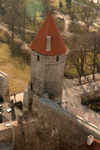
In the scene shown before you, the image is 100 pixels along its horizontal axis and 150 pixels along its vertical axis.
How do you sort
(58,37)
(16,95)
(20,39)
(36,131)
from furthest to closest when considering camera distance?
(20,39)
(16,95)
(58,37)
(36,131)

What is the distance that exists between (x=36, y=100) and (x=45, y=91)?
75.3 inches

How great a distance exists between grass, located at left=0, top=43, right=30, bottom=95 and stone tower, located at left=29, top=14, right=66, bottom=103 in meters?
16.0

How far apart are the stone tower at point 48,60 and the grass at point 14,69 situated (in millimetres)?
16018

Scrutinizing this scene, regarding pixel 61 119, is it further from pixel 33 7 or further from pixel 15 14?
pixel 33 7

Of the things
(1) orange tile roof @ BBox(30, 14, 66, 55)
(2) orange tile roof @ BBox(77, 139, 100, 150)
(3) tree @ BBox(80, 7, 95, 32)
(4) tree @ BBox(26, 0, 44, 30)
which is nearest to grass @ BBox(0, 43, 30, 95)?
(4) tree @ BBox(26, 0, 44, 30)

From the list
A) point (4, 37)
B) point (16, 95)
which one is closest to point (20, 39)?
point (4, 37)

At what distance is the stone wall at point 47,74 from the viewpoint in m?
32.4

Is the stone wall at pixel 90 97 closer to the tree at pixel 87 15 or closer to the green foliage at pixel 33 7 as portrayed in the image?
the tree at pixel 87 15

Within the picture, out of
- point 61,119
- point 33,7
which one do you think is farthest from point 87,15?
point 61,119

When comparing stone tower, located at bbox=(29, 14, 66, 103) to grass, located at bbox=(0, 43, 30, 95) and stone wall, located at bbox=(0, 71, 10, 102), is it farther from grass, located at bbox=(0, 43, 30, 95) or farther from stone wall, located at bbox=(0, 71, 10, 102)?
grass, located at bbox=(0, 43, 30, 95)

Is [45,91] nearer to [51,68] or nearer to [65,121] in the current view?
[51,68]

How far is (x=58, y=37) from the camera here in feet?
106

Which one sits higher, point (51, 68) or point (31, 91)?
point (51, 68)

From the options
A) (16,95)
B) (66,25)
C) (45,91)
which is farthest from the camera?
(66,25)
